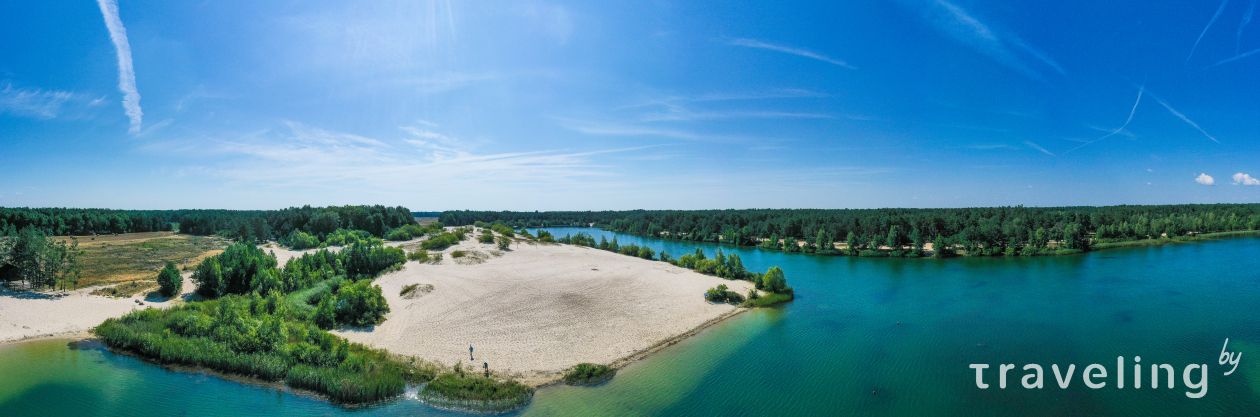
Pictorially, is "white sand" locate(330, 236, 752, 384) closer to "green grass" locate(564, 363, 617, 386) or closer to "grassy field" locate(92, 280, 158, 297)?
"green grass" locate(564, 363, 617, 386)

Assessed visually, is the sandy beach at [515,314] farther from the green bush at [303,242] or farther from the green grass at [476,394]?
the green bush at [303,242]

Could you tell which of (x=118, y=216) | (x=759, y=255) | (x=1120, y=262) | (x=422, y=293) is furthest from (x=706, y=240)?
(x=118, y=216)

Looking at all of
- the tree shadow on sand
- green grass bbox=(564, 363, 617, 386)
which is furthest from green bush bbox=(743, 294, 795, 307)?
the tree shadow on sand

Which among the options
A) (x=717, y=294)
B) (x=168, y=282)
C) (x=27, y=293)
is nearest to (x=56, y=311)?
(x=27, y=293)

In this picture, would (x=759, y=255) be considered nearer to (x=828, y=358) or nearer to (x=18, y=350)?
(x=828, y=358)

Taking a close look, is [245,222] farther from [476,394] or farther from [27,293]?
[476,394]

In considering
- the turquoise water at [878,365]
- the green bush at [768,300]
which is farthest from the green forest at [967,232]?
the green bush at [768,300]
